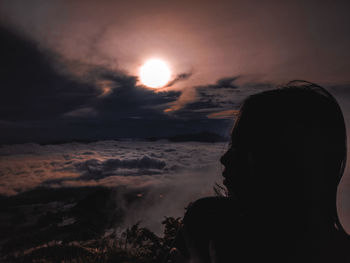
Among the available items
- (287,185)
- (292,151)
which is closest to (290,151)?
(292,151)

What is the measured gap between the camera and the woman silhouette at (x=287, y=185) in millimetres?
1230

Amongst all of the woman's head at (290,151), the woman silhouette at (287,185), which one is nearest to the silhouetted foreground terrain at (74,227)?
the woman silhouette at (287,185)

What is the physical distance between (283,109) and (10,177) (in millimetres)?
242495

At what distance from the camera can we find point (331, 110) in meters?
1.36

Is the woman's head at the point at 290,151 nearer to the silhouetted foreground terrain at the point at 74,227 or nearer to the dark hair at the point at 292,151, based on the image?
the dark hair at the point at 292,151

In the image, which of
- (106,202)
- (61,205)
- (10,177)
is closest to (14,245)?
(61,205)

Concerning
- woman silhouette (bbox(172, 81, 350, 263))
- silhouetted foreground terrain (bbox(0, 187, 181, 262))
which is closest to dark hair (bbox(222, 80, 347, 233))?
woman silhouette (bbox(172, 81, 350, 263))

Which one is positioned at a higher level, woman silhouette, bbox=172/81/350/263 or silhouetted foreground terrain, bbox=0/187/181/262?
woman silhouette, bbox=172/81/350/263

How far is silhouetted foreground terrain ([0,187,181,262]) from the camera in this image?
415 cm

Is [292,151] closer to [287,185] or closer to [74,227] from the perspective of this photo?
[287,185]

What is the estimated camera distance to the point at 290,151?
1273 mm

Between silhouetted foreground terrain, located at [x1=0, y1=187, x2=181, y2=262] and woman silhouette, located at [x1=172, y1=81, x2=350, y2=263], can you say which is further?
silhouetted foreground terrain, located at [x1=0, y1=187, x2=181, y2=262]

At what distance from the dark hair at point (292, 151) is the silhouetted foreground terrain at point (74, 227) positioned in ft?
7.62

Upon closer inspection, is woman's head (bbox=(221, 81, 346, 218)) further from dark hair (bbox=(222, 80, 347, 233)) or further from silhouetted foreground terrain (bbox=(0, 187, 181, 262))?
silhouetted foreground terrain (bbox=(0, 187, 181, 262))
